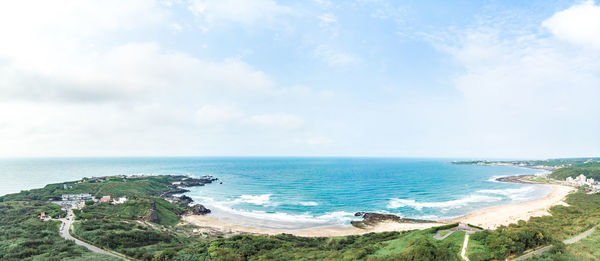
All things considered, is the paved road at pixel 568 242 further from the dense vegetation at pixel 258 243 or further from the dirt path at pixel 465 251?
the dirt path at pixel 465 251

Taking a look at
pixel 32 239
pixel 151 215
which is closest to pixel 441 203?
pixel 151 215

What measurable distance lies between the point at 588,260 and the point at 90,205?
286ft

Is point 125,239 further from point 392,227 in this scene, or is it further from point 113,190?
point 113,190

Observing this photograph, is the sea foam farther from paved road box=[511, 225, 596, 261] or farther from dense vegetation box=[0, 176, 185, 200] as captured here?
dense vegetation box=[0, 176, 185, 200]

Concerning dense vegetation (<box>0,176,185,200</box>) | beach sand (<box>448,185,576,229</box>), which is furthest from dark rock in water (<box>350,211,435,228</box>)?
dense vegetation (<box>0,176,185,200</box>)

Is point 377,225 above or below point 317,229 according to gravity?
above

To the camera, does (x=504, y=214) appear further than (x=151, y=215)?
Yes

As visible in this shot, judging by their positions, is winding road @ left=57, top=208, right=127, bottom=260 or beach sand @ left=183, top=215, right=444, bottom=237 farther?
beach sand @ left=183, top=215, right=444, bottom=237

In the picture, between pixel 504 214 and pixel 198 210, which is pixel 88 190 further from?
pixel 504 214

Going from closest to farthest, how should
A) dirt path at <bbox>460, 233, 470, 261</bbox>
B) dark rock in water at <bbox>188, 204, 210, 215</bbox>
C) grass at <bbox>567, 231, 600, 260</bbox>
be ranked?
grass at <bbox>567, 231, 600, 260</bbox> < dirt path at <bbox>460, 233, 470, 261</bbox> < dark rock in water at <bbox>188, 204, 210, 215</bbox>

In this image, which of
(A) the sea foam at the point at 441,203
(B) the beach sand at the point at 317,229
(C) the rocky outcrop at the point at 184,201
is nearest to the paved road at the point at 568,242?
(B) the beach sand at the point at 317,229

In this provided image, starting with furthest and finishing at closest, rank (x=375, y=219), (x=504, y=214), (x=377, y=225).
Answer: (x=504, y=214) < (x=375, y=219) < (x=377, y=225)

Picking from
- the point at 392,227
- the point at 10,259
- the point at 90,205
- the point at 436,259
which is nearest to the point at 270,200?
the point at 392,227

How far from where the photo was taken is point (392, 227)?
57.9 metres
